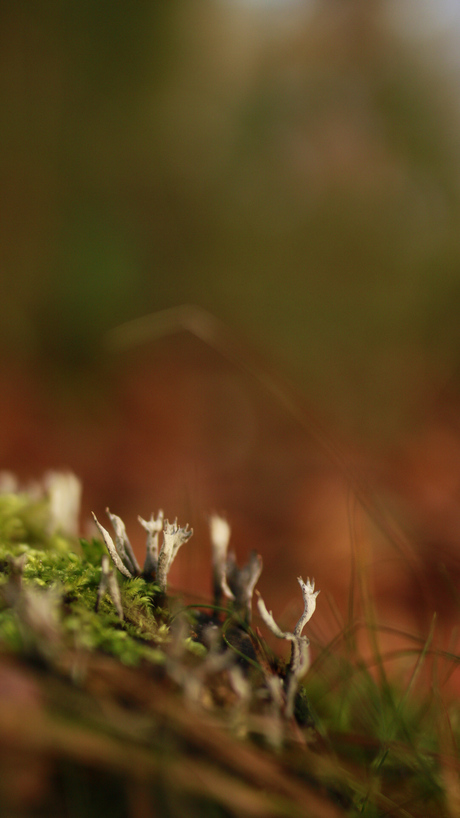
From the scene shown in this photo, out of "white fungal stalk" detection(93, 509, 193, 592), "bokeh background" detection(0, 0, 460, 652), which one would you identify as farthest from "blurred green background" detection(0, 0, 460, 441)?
"white fungal stalk" detection(93, 509, 193, 592)

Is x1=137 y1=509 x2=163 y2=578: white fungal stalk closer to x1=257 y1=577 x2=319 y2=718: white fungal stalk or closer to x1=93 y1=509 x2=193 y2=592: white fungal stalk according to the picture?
x1=93 y1=509 x2=193 y2=592: white fungal stalk

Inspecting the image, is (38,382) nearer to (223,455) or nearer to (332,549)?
(223,455)

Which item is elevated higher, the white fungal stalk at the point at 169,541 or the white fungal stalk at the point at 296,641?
the white fungal stalk at the point at 169,541

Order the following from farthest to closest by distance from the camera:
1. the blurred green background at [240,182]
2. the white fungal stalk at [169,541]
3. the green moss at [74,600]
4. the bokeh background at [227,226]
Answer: the blurred green background at [240,182] → the bokeh background at [227,226] → the white fungal stalk at [169,541] → the green moss at [74,600]

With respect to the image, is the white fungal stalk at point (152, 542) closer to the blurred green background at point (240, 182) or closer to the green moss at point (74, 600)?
the green moss at point (74, 600)

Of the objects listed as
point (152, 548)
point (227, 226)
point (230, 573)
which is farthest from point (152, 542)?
point (227, 226)

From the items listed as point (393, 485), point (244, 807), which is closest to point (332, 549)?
point (393, 485)

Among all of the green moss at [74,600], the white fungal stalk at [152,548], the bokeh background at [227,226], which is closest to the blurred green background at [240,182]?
the bokeh background at [227,226]
